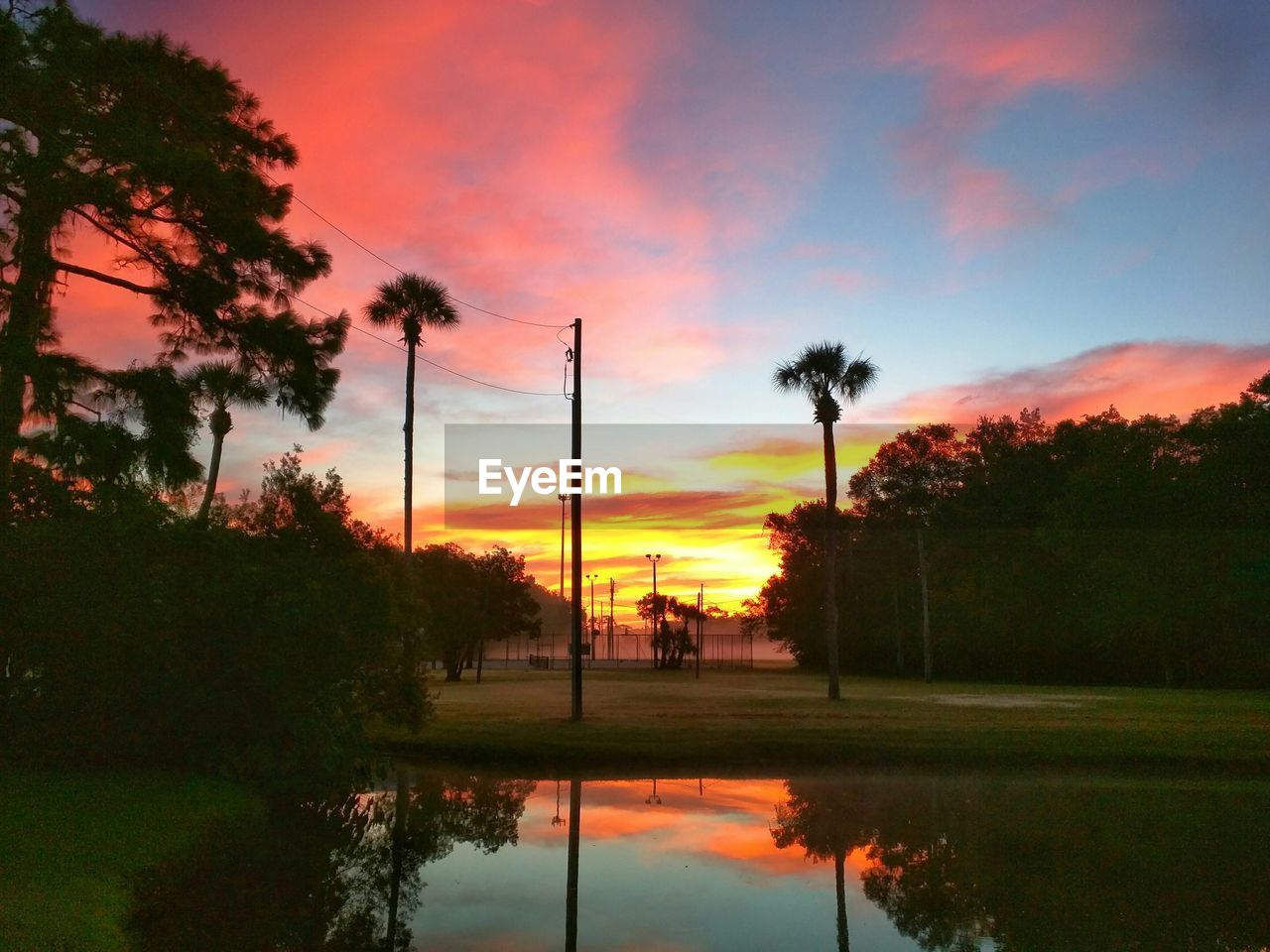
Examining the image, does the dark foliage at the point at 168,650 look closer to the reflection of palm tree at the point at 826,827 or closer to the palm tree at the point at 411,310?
the reflection of palm tree at the point at 826,827

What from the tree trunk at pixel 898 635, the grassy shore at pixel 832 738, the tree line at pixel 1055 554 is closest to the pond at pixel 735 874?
the grassy shore at pixel 832 738

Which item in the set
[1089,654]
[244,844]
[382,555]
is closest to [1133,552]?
[1089,654]

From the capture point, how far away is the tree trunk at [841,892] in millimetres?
8211

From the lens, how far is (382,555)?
16.4m

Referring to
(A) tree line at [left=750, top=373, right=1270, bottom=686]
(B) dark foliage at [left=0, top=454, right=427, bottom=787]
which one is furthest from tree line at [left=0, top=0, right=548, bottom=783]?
(A) tree line at [left=750, top=373, right=1270, bottom=686]

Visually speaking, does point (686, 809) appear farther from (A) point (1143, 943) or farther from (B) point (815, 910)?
(A) point (1143, 943)

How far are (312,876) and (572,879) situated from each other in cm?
265

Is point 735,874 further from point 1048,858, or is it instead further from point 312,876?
point 312,876

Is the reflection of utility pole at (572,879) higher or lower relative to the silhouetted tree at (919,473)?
lower

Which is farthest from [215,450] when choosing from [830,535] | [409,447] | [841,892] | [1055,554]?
[1055,554]

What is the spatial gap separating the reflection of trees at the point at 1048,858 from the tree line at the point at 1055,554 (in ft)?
77.9

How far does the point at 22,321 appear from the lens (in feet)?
48.0

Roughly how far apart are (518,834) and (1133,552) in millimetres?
45465

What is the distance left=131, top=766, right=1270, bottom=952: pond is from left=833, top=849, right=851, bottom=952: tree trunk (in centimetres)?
3
